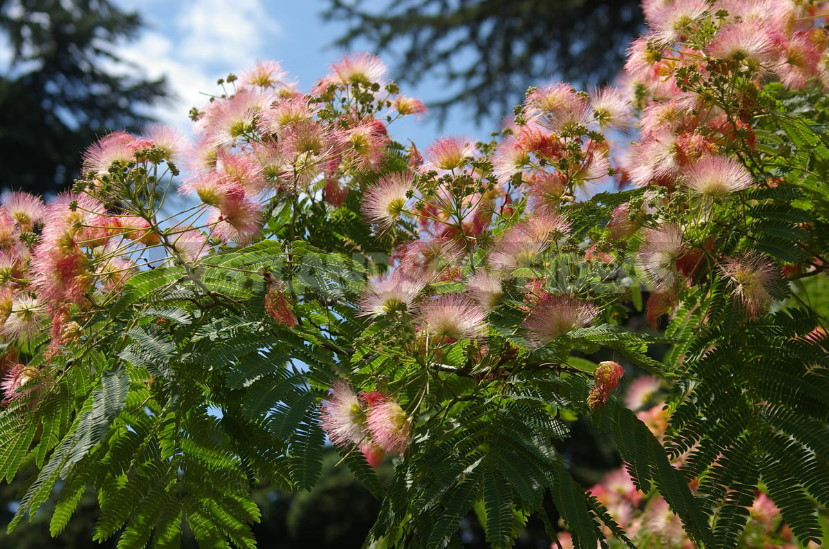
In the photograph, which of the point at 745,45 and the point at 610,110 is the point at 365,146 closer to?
the point at 610,110

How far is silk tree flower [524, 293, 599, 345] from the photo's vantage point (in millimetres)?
1783

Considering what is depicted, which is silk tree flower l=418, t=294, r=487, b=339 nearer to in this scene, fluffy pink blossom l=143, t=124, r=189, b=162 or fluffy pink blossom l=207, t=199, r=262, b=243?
fluffy pink blossom l=207, t=199, r=262, b=243

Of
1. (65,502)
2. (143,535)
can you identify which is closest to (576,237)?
(143,535)

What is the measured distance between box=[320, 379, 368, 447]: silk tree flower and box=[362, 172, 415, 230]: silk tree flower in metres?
0.55

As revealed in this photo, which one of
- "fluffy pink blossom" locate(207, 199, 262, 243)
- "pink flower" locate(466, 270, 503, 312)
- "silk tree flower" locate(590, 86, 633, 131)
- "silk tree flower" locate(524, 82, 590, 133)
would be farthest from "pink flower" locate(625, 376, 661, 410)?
"fluffy pink blossom" locate(207, 199, 262, 243)

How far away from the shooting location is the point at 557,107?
2289 millimetres

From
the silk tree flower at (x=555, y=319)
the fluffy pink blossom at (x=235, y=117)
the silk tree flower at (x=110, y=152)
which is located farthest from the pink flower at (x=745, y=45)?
the silk tree flower at (x=110, y=152)

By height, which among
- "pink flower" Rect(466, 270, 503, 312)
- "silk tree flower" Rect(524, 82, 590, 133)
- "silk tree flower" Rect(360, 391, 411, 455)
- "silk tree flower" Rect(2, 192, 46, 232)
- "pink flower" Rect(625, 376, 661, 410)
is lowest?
"silk tree flower" Rect(360, 391, 411, 455)

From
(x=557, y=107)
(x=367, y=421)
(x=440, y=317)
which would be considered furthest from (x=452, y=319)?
(x=557, y=107)

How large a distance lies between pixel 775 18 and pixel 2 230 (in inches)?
88.1

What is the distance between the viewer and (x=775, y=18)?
2412 mm

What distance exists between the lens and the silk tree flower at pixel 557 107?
2250 mm

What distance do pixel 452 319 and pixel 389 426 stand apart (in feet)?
0.87

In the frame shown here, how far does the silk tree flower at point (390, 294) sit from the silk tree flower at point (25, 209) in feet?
3.23
